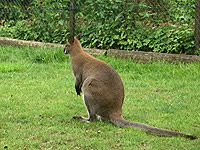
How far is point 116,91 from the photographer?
5457 mm

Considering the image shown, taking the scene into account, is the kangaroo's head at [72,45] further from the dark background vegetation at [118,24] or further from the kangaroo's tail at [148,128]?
the dark background vegetation at [118,24]

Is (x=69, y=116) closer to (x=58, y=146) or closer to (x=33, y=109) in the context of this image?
(x=33, y=109)

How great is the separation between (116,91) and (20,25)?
6.39 meters

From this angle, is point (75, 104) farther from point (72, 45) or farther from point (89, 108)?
point (89, 108)

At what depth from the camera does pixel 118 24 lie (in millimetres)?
9719

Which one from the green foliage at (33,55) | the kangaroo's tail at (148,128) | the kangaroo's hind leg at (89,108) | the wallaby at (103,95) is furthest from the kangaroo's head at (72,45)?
the green foliage at (33,55)

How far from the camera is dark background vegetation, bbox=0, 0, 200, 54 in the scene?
9.05 meters

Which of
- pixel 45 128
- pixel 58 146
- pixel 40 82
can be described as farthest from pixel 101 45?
pixel 58 146

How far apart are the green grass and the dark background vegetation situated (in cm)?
67

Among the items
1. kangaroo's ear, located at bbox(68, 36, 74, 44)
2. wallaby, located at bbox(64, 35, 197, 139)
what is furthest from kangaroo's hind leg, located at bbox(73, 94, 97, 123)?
kangaroo's ear, located at bbox(68, 36, 74, 44)

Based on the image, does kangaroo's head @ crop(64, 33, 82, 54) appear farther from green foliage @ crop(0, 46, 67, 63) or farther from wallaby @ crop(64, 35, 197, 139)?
green foliage @ crop(0, 46, 67, 63)

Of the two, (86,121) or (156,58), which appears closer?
(86,121)

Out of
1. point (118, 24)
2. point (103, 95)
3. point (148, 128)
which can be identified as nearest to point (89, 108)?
point (103, 95)

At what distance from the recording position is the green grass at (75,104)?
15.6 feet
